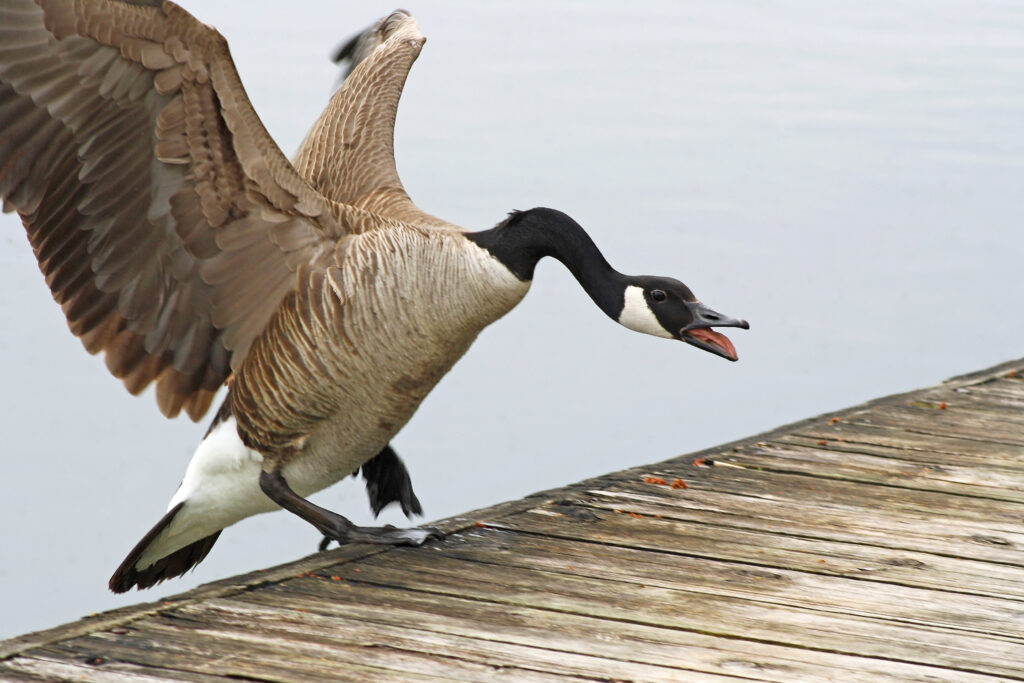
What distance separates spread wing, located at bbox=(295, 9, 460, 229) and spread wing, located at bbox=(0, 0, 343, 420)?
58cm

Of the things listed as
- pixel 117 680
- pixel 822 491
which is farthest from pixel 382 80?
pixel 117 680

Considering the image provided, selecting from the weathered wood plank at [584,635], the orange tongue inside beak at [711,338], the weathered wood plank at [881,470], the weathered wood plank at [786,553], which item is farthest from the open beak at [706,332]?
the weathered wood plank at [881,470]

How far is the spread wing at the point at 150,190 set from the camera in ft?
12.4

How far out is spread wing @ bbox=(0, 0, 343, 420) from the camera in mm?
3768

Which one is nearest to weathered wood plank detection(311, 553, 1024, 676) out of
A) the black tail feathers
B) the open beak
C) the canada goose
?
the canada goose

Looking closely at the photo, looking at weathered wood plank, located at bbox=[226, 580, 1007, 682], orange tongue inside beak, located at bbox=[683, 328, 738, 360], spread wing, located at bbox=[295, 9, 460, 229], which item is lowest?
weathered wood plank, located at bbox=[226, 580, 1007, 682]

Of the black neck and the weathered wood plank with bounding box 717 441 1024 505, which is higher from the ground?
the black neck

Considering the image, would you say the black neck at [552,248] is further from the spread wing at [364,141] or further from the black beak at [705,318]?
the spread wing at [364,141]

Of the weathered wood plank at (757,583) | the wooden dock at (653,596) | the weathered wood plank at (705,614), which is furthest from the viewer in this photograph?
the weathered wood plank at (757,583)

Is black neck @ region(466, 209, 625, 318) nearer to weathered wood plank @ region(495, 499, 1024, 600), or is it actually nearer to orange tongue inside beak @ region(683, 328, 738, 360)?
orange tongue inside beak @ region(683, 328, 738, 360)

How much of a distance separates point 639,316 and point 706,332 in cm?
20

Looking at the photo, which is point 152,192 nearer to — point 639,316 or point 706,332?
point 639,316

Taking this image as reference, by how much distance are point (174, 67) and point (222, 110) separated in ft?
→ 0.59

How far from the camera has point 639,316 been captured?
3.75 meters
